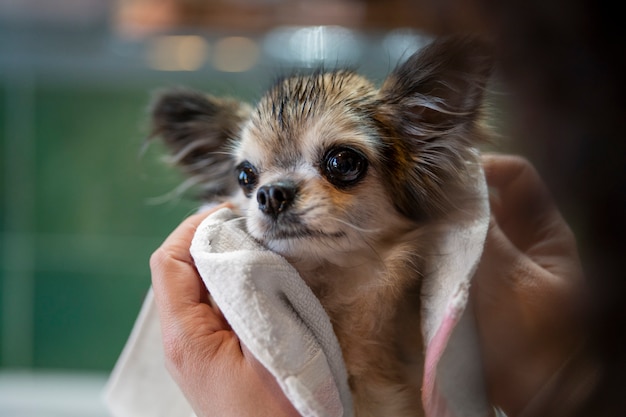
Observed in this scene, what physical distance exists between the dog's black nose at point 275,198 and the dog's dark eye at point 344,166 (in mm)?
65

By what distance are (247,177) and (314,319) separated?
0.87ft

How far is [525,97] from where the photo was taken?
30 centimetres

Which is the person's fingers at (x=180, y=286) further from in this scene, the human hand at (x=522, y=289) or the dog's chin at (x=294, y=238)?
the human hand at (x=522, y=289)

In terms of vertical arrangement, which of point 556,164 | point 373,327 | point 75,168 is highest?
point 556,164

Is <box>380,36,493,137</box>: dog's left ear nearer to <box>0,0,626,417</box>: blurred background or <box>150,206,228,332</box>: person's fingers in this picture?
<box>0,0,626,417</box>: blurred background

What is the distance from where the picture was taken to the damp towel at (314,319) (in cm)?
65

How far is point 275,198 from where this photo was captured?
754 mm

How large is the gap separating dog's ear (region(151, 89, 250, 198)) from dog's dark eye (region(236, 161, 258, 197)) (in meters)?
0.08

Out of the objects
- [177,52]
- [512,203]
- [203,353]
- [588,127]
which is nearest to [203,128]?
[203,353]

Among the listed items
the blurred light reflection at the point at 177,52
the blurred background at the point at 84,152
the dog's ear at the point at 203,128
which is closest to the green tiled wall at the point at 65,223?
the blurred background at the point at 84,152

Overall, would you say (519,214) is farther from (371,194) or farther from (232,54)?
(232,54)

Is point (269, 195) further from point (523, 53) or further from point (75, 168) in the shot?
point (75, 168)

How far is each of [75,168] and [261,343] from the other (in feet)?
5.18

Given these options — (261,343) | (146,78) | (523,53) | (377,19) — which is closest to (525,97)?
(523,53)
